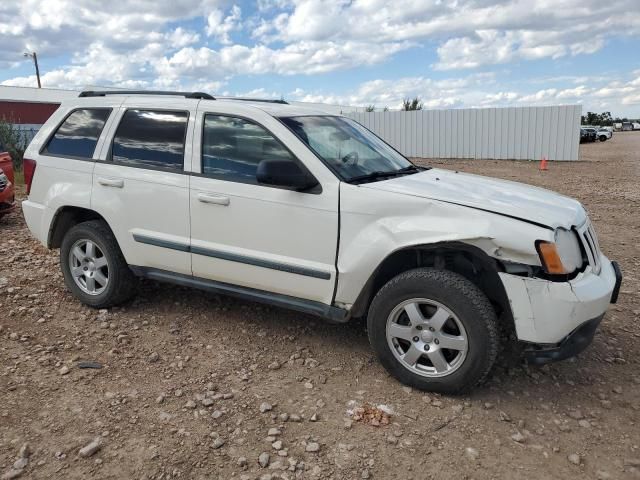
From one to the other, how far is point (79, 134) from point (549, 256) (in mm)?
3887

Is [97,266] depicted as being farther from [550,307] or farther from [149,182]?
[550,307]

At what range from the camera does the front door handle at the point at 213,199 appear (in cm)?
396

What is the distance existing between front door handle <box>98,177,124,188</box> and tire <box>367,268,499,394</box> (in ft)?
7.49

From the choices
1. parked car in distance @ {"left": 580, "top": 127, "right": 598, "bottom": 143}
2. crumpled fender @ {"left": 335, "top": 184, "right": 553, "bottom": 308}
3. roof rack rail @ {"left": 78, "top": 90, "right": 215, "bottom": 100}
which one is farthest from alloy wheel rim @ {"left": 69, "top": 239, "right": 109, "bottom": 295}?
parked car in distance @ {"left": 580, "top": 127, "right": 598, "bottom": 143}

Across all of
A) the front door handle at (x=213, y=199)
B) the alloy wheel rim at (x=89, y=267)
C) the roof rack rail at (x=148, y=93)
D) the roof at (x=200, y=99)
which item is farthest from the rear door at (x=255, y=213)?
the alloy wheel rim at (x=89, y=267)

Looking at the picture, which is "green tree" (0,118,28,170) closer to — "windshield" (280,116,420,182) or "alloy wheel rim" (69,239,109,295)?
"alloy wheel rim" (69,239,109,295)

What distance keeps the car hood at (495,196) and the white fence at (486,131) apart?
18426 millimetres

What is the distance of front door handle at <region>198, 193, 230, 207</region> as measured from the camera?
3.96 meters

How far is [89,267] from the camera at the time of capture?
480 cm

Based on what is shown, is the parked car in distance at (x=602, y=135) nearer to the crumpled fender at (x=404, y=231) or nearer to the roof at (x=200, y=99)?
the roof at (x=200, y=99)

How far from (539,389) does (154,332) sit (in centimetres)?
291

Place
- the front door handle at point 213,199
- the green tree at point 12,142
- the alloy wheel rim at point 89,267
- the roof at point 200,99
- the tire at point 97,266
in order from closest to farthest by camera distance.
→ the front door handle at point 213,199, the roof at point 200,99, the tire at point 97,266, the alloy wheel rim at point 89,267, the green tree at point 12,142

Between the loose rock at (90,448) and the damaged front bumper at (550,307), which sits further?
the damaged front bumper at (550,307)

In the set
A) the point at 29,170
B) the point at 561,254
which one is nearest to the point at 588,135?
the point at 561,254
